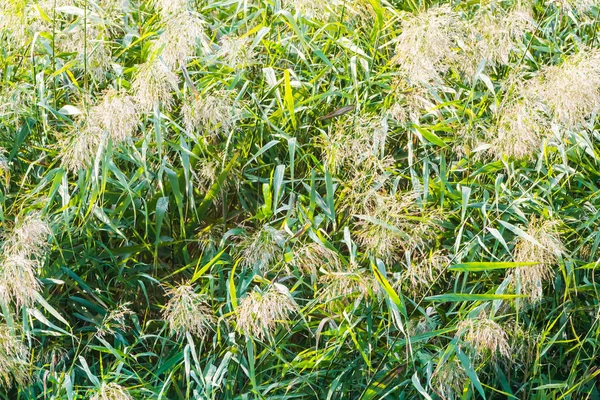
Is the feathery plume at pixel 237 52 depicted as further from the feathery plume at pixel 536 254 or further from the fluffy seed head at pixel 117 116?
the feathery plume at pixel 536 254

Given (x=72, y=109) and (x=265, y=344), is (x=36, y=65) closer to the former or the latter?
(x=72, y=109)

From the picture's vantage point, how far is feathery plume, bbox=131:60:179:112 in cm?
226

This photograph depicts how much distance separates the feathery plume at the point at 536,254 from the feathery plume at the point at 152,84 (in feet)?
2.90

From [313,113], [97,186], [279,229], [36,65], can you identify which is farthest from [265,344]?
[36,65]

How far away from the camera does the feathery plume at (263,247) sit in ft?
7.33

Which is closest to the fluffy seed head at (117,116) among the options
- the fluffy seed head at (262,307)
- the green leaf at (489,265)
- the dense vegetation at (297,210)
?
the dense vegetation at (297,210)

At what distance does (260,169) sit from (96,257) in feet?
1.62

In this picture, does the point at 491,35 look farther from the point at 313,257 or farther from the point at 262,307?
the point at 262,307

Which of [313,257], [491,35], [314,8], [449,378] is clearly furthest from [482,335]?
[314,8]

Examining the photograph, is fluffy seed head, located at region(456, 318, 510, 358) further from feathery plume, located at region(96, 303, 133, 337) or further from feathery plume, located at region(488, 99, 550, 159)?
feathery plume, located at region(96, 303, 133, 337)

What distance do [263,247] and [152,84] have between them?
0.46m

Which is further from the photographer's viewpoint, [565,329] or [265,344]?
[565,329]

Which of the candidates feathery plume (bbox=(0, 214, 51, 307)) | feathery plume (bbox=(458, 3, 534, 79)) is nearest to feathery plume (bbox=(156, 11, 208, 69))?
feathery plume (bbox=(0, 214, 51, 307))

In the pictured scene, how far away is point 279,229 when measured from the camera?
8.11ft
